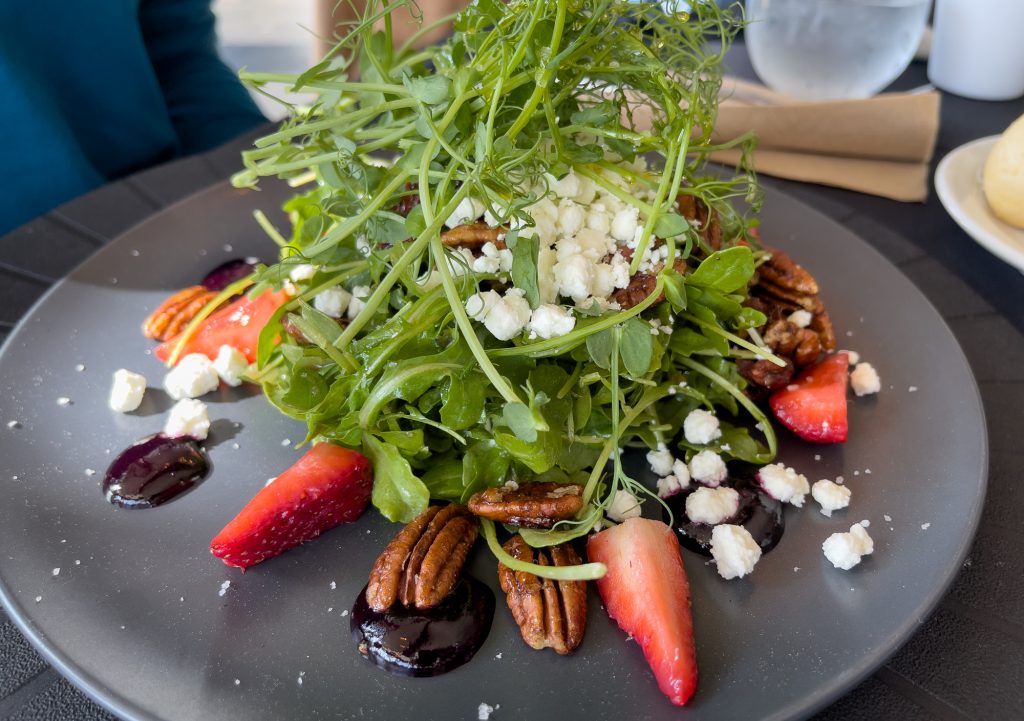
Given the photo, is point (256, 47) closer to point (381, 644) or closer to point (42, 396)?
point (42, 396)

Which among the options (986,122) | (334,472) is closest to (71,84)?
(334,472)

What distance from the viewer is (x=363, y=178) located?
3.84ft

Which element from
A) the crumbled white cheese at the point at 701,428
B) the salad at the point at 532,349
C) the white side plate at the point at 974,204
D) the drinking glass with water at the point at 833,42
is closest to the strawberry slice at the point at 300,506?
the salad at the point at 532,349

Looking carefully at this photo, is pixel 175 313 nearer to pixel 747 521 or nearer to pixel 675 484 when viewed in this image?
pixel 675 484

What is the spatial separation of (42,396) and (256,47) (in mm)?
3667

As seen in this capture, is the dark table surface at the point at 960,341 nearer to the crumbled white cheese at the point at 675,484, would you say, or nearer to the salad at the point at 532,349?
the salad at the point at 532,349

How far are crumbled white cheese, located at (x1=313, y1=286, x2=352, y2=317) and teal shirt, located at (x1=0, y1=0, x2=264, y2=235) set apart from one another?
3.82 ft

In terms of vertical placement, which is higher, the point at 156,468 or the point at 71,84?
the point at 71,84

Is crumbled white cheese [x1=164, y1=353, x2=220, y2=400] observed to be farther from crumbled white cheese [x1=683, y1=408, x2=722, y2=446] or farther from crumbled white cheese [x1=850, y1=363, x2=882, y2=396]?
crumbled white cheese [x1=850, y1=363, x2=882, y2=396]

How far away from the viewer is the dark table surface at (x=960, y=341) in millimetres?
890

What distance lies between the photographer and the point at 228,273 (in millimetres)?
1485

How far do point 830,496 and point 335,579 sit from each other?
623 millimetres

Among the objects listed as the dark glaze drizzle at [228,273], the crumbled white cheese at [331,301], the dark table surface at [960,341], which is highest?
the crumbled white cheese at [331,301]

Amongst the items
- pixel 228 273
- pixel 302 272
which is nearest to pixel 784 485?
pixel 302 272
